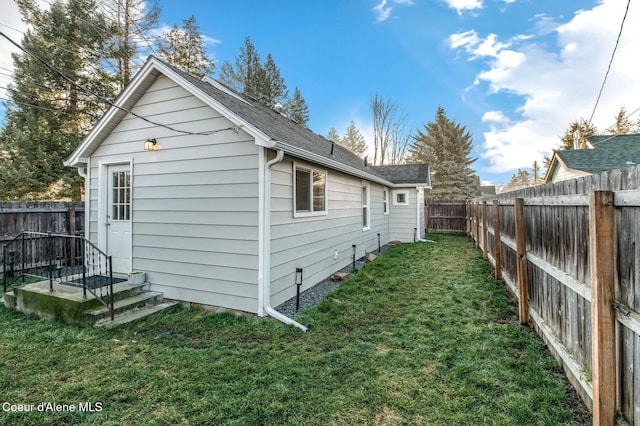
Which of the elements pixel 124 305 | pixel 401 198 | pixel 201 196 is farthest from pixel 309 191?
pixel 401 198

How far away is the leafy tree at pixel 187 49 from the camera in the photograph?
50.2ft

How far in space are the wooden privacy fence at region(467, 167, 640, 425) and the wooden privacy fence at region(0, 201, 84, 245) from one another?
9716mm

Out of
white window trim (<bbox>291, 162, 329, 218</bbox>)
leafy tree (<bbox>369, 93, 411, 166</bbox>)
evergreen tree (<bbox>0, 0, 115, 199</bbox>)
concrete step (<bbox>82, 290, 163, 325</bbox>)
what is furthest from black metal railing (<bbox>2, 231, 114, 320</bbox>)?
leafy tree (<bbox>369, 93, 411, 166</bbox>)

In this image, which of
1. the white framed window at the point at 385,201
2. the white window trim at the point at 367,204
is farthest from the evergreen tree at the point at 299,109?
the white window trim at the point at 367,204

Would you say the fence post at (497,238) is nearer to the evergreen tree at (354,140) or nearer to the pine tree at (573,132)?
the pine tree at (573,132)

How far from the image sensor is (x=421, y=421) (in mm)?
2205

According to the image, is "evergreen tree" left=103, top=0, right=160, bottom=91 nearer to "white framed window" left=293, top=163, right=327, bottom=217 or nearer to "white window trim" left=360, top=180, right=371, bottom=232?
"white window trim" left=360, top=180, right=371, bottom=232

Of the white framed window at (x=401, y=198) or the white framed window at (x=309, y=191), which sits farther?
the white framed window at (x=401, y=198)

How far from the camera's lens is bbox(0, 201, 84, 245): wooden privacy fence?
647 centimetres

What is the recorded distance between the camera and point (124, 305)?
14.4ft

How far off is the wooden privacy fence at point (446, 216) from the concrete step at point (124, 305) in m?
15.0

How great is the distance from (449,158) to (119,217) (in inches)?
987

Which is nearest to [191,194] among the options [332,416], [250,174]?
[250,174]

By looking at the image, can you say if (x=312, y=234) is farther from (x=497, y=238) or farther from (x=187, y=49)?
(x=187, y=49)
